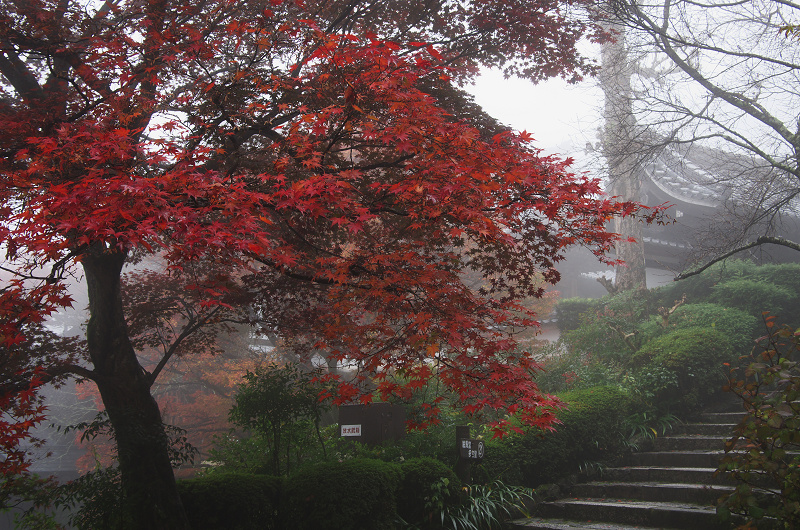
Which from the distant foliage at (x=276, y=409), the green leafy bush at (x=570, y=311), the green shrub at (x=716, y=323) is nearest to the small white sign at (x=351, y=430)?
the distant foliage at (x=276, y=409)

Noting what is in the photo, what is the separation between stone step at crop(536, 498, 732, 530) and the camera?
5.15 m

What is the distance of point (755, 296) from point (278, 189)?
11.0 metres

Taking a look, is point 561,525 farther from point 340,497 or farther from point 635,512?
point 340,497

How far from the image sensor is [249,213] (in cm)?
306


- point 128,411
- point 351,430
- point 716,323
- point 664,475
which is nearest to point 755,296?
point 716,323

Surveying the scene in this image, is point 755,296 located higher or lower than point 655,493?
higher

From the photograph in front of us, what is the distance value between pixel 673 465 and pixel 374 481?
4.70m

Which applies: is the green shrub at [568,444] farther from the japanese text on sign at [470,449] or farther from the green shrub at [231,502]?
the green shrub at [231,502]

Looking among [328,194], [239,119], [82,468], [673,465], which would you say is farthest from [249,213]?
[82,468]

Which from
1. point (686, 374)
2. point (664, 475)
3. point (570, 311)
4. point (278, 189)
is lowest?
point (664, 475)

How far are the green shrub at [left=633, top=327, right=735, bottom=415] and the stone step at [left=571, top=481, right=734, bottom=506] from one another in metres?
2.18

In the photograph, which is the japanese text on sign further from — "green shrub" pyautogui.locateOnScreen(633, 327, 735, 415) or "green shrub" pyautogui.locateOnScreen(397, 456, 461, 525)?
"green shrub" pyautogui.locateOnScreen(633, 327, 735, 415)

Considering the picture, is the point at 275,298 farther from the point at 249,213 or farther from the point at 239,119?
the point at 249,213

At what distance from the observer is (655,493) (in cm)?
600
